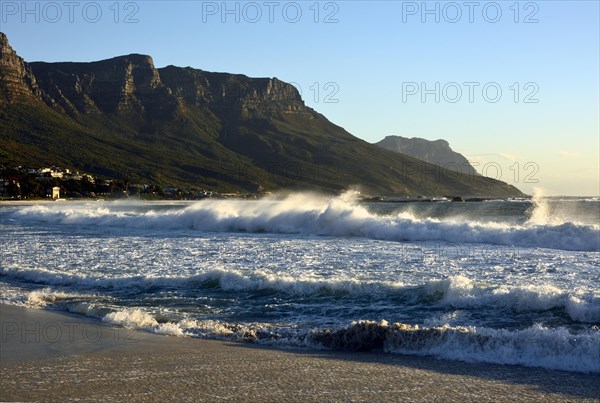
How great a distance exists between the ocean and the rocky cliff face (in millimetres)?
157937

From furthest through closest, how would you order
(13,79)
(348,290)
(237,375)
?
1. (13,79)
2. (348,290)
3. (237,375)

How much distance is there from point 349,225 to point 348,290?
2255 cm

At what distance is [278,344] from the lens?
1129cm

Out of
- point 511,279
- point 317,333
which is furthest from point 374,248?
point 317,333

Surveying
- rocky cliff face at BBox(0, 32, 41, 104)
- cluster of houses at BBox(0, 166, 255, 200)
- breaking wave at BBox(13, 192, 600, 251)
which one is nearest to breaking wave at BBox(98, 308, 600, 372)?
breaking wave at BBox(13, 192, 600, 251)

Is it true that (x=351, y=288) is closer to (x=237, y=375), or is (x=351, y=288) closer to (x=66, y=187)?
(x=237, y=375)

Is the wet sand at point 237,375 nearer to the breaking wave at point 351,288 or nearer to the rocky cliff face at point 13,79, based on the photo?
the breaking wave at point 351,288

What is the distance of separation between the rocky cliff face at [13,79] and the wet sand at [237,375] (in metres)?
176

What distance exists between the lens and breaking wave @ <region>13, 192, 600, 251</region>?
30266 mm

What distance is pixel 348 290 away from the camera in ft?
51.2

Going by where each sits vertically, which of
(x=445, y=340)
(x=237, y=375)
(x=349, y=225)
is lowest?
(x=237, y=375)

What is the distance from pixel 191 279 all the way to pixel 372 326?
780 cm

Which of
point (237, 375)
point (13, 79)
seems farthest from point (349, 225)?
point (13, 79)

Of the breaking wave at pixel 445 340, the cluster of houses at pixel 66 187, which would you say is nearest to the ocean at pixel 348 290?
the breaking wave at pixel 445 340
